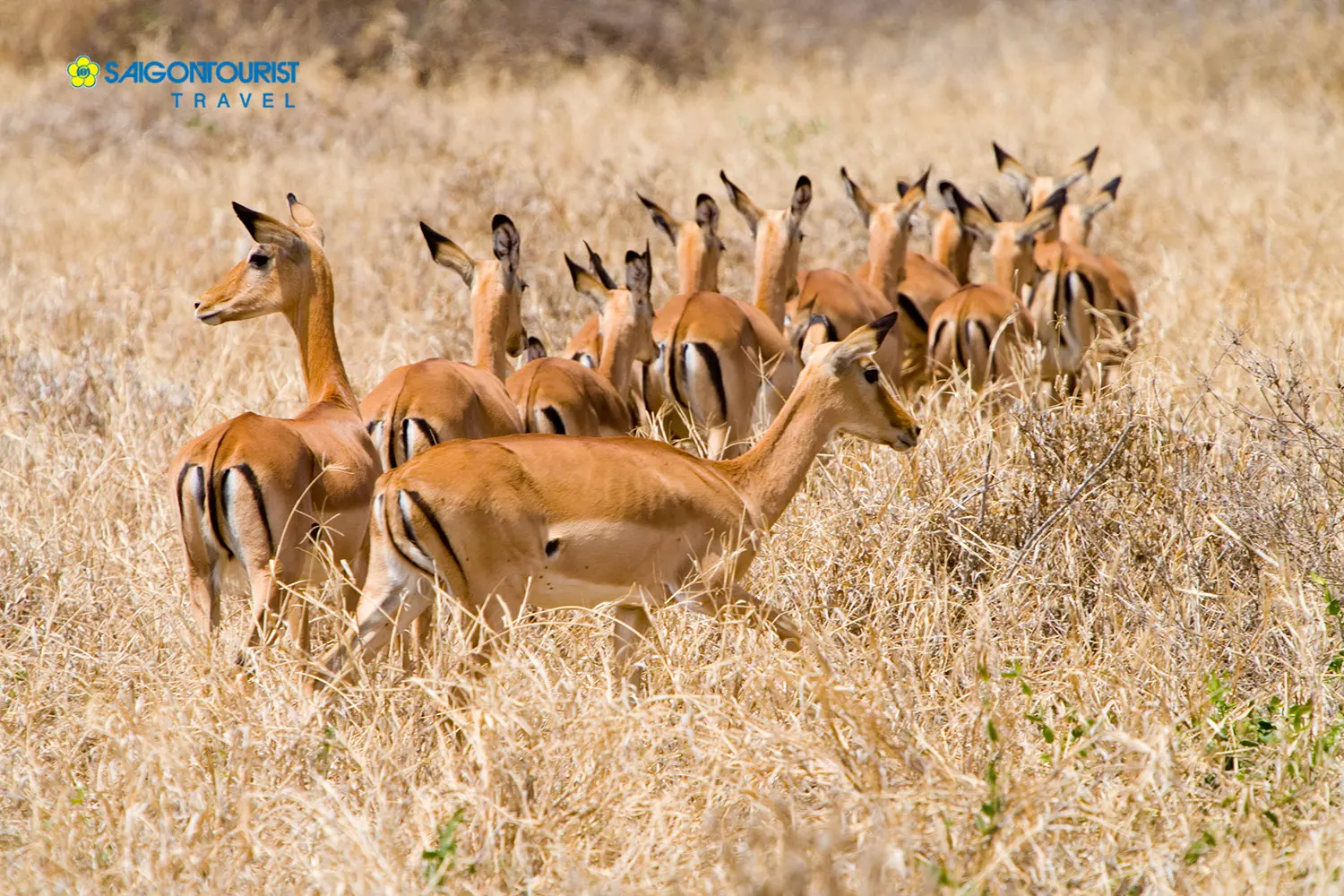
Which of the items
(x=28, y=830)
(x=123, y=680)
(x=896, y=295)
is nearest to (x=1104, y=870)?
(x=28, y=830)

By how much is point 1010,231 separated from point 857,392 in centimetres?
398

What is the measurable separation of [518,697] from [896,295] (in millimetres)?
4969

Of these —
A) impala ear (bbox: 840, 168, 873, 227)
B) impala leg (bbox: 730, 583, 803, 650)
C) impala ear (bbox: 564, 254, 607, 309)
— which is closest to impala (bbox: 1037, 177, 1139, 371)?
impala ear (bbox: 840, 168, 873, 227)

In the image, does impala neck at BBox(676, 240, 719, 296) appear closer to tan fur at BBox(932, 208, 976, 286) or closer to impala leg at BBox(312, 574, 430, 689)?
tan fur at BBox(932, 208, 976, 286)

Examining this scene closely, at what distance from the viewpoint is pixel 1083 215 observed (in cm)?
938

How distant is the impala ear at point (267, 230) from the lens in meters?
5.10

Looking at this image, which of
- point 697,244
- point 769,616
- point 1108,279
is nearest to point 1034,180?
point 1108,279

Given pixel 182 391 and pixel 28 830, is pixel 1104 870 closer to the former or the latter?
pixel 28 830

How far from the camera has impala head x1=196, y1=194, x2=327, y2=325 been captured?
5168 mm

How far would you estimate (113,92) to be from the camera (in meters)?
13.8

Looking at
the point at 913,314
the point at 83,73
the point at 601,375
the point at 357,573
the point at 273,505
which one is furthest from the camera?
the point at 83,73

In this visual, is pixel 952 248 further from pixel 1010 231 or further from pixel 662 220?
pixel 662 220

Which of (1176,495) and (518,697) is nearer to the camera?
(518,697)

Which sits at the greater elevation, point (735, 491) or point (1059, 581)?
point (735, 491)
